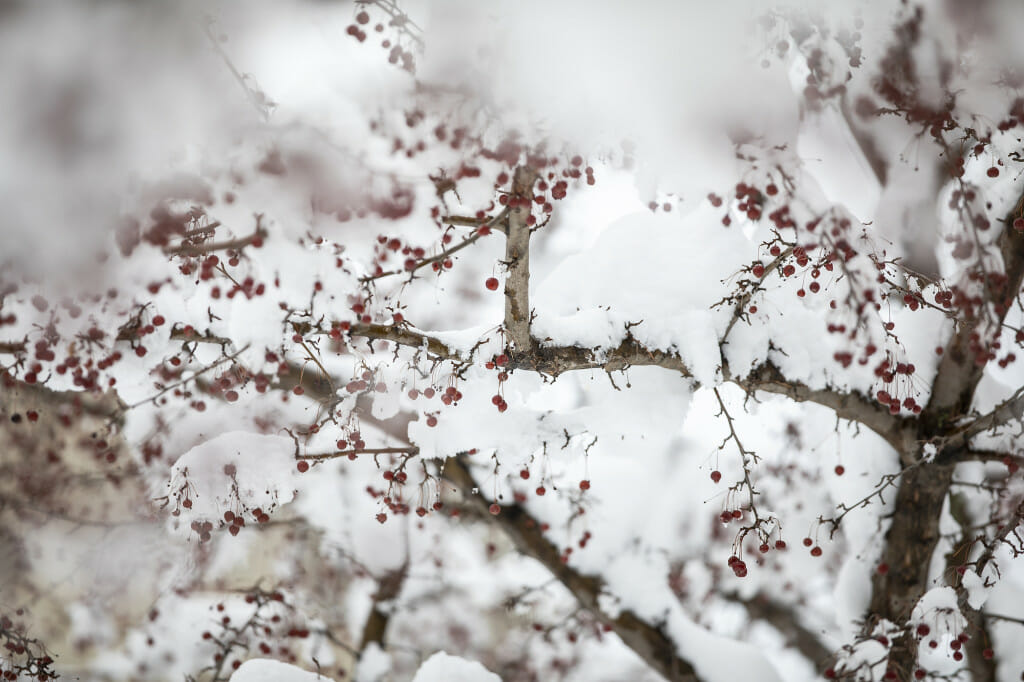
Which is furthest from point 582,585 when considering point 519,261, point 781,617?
point 781,617

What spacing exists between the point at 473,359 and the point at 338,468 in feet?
12.1

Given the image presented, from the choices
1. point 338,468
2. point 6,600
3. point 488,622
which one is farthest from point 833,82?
point 6,600

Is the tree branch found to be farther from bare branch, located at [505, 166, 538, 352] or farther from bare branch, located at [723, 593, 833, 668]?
bare branch, located at [723, 593, 833, 668]

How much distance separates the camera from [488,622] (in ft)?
22.6

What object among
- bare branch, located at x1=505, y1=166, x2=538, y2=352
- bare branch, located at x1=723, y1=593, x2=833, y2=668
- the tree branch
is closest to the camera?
bare branch, located at x1=505, y1=166, x2=538, y2=352

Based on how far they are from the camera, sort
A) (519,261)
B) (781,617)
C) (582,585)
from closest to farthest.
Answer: (519,261), (582,585), (781,617)

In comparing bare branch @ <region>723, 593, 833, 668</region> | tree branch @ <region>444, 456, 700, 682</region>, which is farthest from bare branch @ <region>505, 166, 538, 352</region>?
bare branch @ <region>723, 593, 833, 668</region>

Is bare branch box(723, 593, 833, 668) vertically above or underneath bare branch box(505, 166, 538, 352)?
above

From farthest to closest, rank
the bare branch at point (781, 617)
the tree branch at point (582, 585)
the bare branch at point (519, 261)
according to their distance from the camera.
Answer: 1. the bare branch at point (781, 617)
2. the tree branch at point (582, 585)
3. the bare branch at point (519, 261)

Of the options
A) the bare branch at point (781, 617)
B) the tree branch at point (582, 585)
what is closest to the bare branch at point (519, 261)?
the tree branch at point (582, 585)

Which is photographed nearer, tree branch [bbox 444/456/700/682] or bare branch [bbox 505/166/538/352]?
bare branch [bbox 505/166/538/352]

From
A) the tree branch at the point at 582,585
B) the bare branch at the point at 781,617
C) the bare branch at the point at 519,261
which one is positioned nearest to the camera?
the bare branch at the point at 519,261

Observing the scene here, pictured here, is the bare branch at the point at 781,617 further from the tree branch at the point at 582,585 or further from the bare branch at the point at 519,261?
the bare branch at the point at 519,261

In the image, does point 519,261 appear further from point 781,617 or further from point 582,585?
point 781,617
